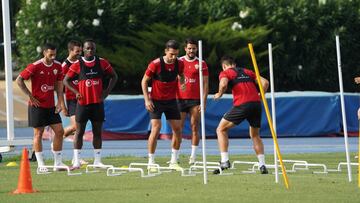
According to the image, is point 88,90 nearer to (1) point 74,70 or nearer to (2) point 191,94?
(1) point 74,70

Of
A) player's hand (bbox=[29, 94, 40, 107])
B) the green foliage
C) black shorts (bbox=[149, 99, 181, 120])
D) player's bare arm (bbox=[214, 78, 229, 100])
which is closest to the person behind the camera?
Result: player's bare arm (bbox=[214, 78, 229, 100])

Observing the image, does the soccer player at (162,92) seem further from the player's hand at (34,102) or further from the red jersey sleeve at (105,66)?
the player's hand at (34,102)

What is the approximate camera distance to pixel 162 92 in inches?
717

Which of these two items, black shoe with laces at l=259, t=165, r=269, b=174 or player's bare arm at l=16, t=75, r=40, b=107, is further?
player's bare arm at l=16, t=75, r=40, b=107

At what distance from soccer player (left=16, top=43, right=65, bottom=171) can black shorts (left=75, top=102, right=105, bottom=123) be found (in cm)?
30

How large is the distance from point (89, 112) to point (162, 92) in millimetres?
1247

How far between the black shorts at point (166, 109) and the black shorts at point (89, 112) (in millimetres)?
869

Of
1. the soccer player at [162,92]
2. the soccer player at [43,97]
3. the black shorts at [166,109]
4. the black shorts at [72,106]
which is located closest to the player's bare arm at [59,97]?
the soccer player at [43,97]

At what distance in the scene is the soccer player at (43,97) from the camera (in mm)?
17625

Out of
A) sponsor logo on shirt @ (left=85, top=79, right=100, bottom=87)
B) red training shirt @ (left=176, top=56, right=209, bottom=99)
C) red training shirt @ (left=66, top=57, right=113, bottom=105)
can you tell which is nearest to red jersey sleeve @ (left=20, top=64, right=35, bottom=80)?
red training shirt @ (left=66, top=57, right=113, bottom=105)

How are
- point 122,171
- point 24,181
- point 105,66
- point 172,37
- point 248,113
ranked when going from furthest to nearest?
point 172,37
point 105,66
point 122,171
point 248,113
point 24,181

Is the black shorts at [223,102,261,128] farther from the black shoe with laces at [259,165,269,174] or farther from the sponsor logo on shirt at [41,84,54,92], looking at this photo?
the sponsor logo on shirt at [41,84,54,92]

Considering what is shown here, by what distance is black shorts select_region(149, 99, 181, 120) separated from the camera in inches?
714

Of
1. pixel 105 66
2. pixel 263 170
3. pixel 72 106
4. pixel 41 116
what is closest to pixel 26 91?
pixel 41 116
